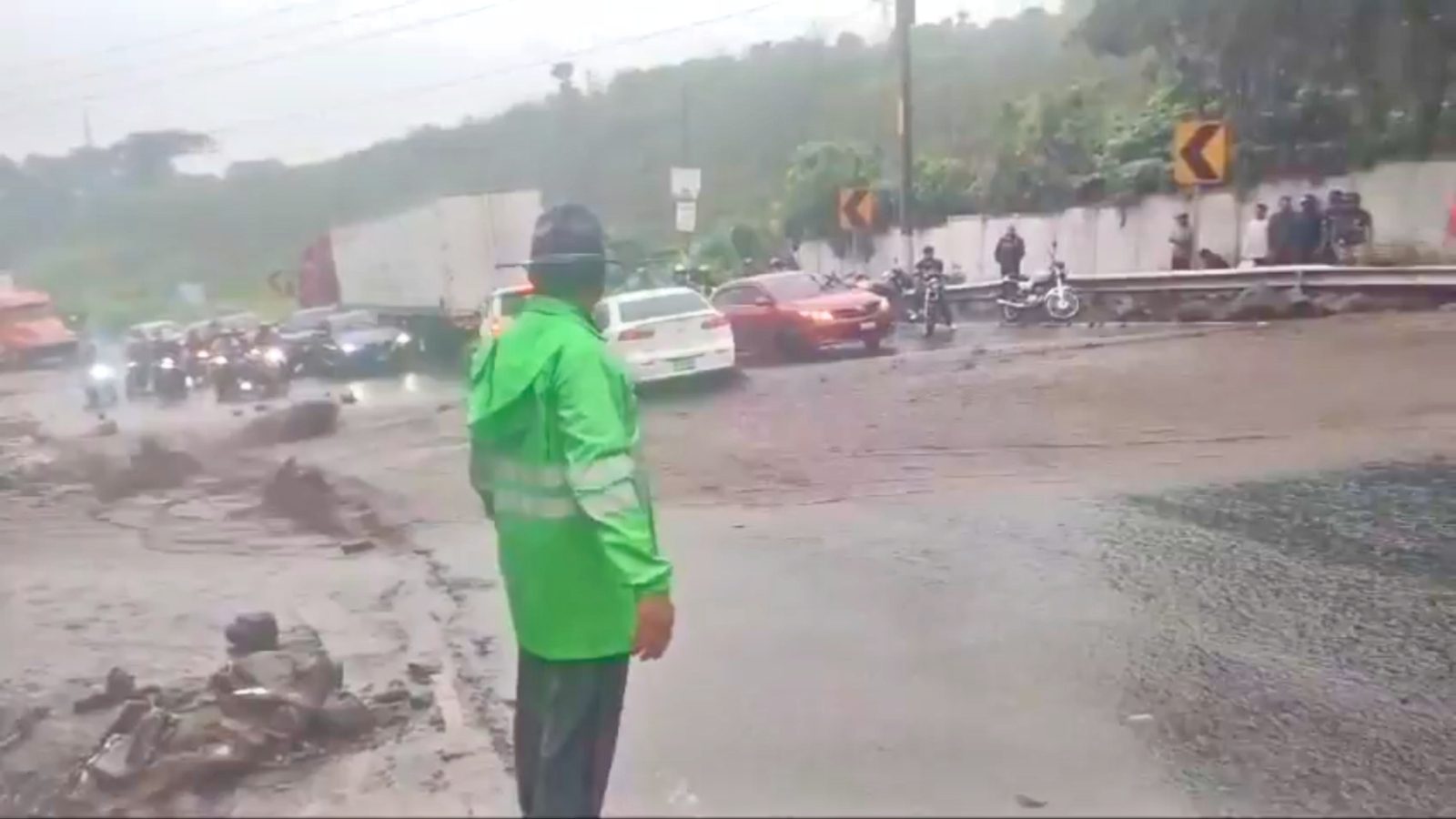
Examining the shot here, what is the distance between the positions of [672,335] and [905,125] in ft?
13.6

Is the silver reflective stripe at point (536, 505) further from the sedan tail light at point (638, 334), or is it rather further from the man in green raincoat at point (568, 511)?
the sedan tail light at point (638, 334)

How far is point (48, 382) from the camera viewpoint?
574 centimetres

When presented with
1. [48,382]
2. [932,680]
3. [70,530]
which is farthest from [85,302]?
[932,680]

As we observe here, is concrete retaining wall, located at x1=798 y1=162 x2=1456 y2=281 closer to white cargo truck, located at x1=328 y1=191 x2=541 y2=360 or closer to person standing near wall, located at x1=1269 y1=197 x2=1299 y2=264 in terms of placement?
Answer: person standing near wall, located at x1=1269 y1=197 x2=1299 y2=264

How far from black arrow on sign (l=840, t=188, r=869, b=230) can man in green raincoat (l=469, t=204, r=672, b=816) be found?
321 inches

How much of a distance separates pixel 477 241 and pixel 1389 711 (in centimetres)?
312

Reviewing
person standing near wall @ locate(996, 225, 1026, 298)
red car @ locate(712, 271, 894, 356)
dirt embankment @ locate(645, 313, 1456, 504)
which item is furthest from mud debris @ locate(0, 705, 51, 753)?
person standing near wall @ locate(996, 225, 1026, 298)

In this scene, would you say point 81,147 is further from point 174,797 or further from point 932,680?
point 932,680

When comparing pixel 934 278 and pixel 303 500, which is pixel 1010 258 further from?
pixel 303 500

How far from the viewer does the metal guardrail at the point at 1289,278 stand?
479 inches

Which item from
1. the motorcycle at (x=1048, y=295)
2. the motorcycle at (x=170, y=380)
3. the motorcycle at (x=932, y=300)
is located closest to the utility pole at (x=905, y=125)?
the motorcycle at (x=932, y=300)

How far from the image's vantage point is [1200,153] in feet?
38.6

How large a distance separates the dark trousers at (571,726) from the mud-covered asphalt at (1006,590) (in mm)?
428

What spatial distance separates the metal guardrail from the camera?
479 inches
